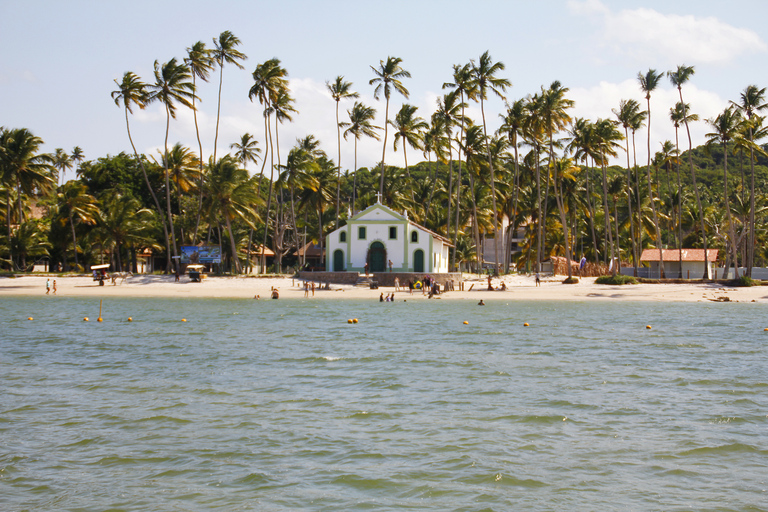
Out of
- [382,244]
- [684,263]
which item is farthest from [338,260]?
[684,263]

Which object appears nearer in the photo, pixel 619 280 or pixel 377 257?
pixel 619 280

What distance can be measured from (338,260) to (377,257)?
3.32 m

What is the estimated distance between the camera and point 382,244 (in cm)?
5472

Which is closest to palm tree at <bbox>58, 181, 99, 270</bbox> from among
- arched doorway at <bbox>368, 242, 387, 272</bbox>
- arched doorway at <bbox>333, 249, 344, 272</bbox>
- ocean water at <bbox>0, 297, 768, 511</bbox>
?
arched doorway at <bbox>333, 249, 344, 272</bbox>

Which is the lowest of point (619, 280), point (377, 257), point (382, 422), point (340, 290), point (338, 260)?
point (382, 422)

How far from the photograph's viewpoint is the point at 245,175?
58219mm

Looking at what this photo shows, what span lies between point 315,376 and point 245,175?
44159mm

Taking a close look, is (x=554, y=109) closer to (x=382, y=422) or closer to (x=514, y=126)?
(x=514, y=126)

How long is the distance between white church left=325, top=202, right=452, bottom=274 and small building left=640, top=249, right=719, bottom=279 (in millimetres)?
20041

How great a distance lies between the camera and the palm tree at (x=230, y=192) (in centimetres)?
5628

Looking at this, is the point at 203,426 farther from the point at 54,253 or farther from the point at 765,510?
the point at 54,253

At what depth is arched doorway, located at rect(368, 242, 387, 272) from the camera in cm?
5478

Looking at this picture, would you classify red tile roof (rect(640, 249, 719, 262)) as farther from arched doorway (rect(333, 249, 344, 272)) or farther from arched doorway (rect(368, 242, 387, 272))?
arched doorway (rect(333, 249, 344, 272))

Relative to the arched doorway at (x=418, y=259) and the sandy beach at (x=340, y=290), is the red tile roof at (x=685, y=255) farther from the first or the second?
the arched doorway at (x=418, y=259)
